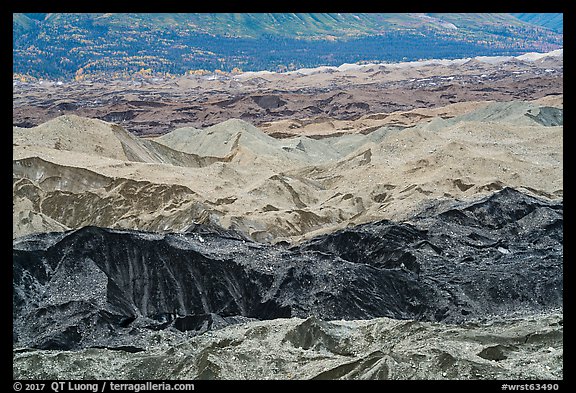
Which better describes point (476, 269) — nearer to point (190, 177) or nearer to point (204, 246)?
point (204, 246)

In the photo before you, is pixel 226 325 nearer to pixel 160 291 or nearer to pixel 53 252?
pixel 160 291

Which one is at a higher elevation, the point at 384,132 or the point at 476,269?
the point at 476,269

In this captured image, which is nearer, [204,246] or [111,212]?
[204,246]

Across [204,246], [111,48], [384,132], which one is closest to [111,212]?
[204,246]

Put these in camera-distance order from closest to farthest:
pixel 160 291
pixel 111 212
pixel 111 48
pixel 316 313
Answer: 1. pixel 316 313
2. pixel 160 291
3. pixel 111 212
4. pixel 111 48

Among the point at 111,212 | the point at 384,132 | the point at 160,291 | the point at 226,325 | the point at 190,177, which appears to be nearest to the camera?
the point at 226,325

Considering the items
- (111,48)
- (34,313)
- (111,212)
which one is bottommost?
(111,48)
